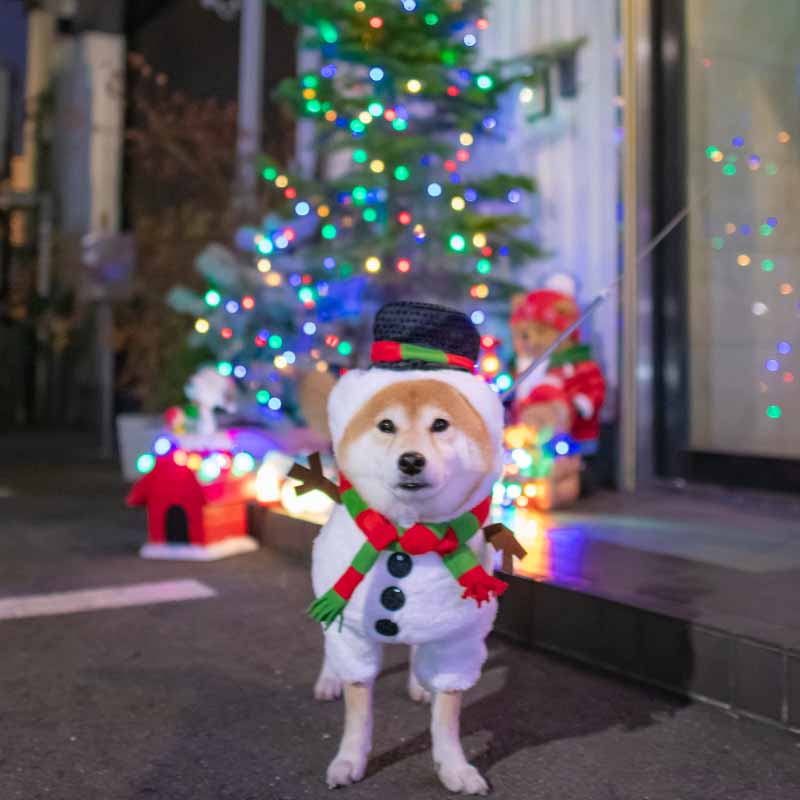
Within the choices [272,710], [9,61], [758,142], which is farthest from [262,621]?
[9,61]

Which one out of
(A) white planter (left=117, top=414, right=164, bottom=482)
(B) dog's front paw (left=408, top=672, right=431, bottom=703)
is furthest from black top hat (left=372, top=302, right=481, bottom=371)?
(A) white planter (left=117, top=414, right=164, bottom=482)

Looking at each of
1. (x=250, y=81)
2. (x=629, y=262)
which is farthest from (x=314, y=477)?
(x=250, y=81)

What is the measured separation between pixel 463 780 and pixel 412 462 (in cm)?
76

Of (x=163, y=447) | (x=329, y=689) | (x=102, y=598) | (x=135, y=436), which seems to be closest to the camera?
(x=329, y=689)

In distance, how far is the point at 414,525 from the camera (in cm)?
229

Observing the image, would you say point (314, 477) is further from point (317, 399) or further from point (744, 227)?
point (744, 227)

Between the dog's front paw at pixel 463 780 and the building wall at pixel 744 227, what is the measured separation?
4.20m

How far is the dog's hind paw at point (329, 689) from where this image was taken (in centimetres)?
295

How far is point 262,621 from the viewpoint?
12.7ft

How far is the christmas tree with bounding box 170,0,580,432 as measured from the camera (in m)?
6.67

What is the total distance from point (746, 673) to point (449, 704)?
0.98 m

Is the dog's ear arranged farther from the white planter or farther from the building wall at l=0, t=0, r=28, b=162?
the building wall at l=0, t=0, r=28, b=162

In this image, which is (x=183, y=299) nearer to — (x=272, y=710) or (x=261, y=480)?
(x=261, y=480)

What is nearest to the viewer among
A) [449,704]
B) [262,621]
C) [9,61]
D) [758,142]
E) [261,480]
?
[449,704]
